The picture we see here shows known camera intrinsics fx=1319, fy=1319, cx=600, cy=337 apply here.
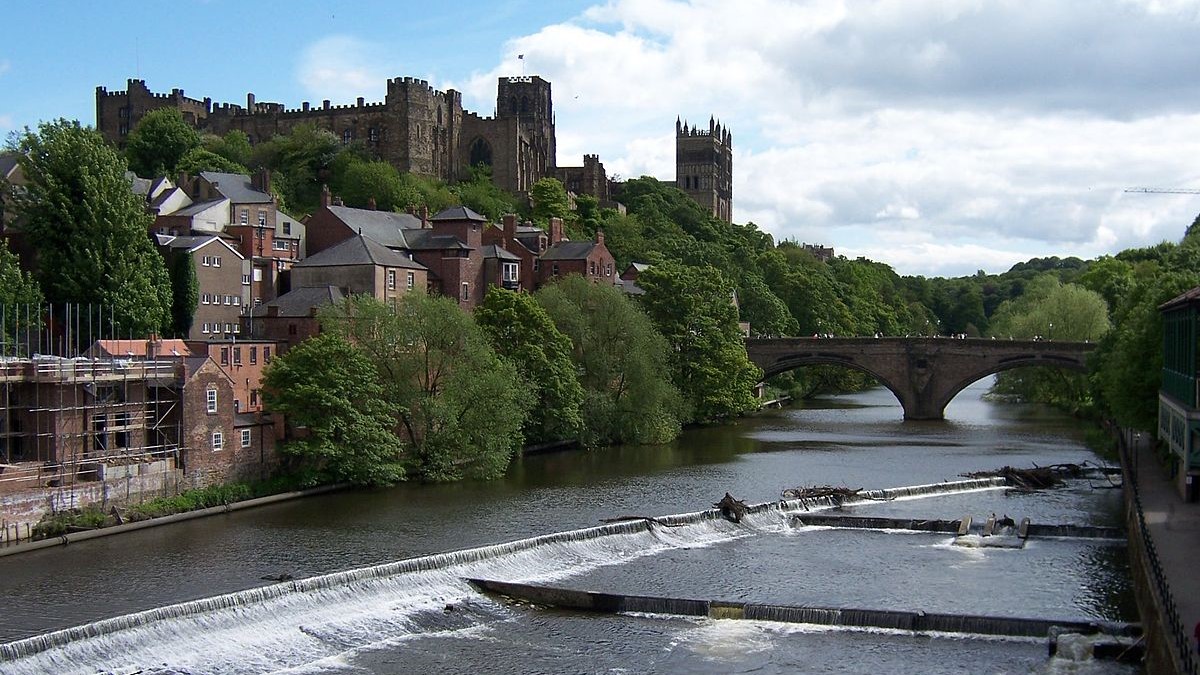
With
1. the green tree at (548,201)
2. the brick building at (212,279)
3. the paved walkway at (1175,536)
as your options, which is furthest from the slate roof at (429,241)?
the paved walkway at (1175,536)

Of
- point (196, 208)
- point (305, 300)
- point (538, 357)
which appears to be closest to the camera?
point (305, 300)

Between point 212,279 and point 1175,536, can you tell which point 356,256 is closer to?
point 212,279

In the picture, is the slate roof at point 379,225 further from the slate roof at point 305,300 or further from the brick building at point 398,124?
the brick building at point 398,124

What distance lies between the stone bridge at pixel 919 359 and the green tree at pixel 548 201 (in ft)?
83.1

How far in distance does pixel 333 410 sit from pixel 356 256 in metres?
19.4

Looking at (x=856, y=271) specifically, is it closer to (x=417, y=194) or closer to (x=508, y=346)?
(x=417, y=194)

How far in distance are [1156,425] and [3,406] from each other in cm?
4213

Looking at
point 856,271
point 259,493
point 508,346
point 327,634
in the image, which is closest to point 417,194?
point 508,346

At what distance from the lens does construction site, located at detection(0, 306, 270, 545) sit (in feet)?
134

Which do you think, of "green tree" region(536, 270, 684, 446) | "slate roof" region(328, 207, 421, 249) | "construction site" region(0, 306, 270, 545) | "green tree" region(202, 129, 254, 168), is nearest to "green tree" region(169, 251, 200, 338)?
"slate roof" region(328, 207, 421, 249)

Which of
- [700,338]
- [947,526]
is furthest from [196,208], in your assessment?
[947,526]

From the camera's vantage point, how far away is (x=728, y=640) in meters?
31.0

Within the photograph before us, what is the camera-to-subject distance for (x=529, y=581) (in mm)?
36062

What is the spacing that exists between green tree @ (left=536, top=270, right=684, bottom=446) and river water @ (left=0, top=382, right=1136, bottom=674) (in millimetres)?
13788
